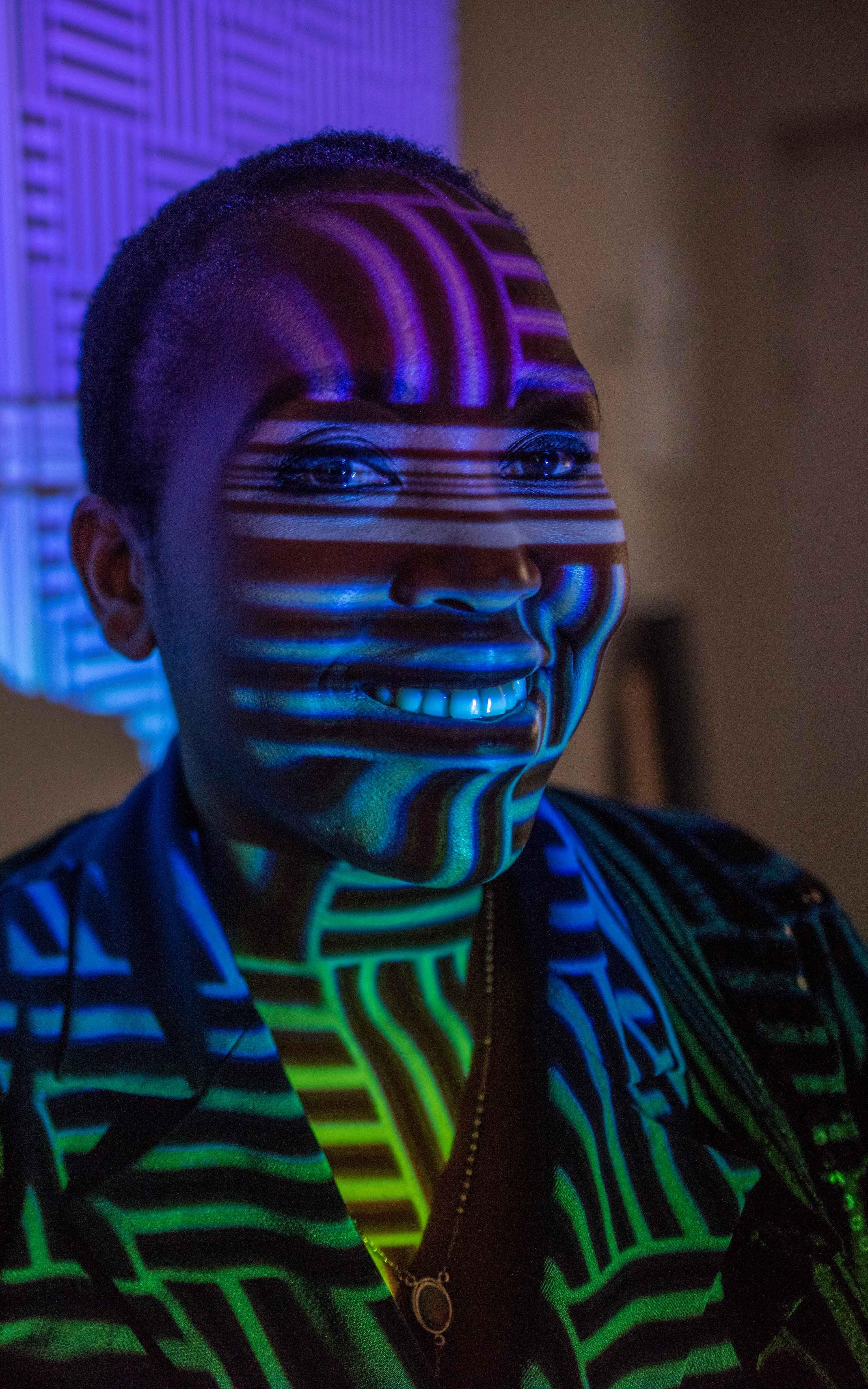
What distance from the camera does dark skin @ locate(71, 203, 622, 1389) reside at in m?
0.80

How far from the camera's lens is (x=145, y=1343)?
31.2 inches

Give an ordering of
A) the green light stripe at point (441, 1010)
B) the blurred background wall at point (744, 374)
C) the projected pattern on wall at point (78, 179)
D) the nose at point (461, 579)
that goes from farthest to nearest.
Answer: the blurred background wall at point (744, 374)
the projected pattern on wall at point (78, 179)
the green light stripe at point (441, 1010)
the nose at point (461, 579)

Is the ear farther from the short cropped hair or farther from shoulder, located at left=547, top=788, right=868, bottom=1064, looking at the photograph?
shoulder, located at left=547, top=788, right=868, bottom=1064

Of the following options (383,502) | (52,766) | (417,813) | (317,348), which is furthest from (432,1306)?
(52,766)

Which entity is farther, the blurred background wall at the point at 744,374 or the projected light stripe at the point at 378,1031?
the blurred background wall at the point at 744,374

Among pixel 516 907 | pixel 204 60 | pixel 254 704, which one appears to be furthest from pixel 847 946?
pixel 204 60

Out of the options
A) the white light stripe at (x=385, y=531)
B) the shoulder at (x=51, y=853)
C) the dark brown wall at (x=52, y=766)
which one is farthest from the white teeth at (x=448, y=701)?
the dark brown wall at (x=52, y=766)

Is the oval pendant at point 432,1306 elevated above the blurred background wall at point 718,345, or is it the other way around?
the blurred background wall at point 718,345

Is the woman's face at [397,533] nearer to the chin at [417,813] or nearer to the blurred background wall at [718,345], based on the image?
the chin at [417,813]

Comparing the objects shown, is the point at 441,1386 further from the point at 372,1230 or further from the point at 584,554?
the point at 584,554

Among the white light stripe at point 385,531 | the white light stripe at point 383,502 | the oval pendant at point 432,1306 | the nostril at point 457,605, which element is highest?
the white light stripe at point 383,502

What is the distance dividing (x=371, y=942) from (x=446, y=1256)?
260 mm

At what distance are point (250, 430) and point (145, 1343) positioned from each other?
2.20 ft

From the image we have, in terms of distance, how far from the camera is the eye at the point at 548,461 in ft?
2.77
